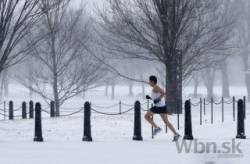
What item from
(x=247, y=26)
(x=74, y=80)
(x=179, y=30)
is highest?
(x=247, y=26)

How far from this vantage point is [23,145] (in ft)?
44.0

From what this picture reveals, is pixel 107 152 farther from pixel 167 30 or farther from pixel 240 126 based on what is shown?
pixel 167 30

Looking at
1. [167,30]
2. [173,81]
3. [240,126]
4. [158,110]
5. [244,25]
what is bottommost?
[240,126]

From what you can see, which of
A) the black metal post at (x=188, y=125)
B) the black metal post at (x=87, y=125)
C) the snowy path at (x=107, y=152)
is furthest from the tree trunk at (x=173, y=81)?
the black metal post at (x=87, y=125)

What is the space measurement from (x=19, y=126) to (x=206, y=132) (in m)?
7.69

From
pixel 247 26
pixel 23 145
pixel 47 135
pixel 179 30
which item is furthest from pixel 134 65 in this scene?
pixel 23 145

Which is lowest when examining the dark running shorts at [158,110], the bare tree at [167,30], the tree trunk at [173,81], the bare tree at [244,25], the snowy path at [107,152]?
the snowy path at [107,152]

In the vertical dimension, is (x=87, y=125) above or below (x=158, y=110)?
below

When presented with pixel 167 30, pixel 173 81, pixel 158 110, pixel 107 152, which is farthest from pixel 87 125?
pixel 173 81

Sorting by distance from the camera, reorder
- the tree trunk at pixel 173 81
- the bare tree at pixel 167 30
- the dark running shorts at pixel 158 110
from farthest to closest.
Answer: the tree trunk at pixel 173 81
the bare tree at pixel 167 30
the dark running shorts at pixel 158 110

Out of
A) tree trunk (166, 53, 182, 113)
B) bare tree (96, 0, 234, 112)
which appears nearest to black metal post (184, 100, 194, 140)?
bare tree (96, 0, 234, 112)

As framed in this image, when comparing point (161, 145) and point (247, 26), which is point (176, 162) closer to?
point (161, 145)

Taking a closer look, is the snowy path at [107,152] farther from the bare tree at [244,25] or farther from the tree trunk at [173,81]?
the bare tree at [244,25]

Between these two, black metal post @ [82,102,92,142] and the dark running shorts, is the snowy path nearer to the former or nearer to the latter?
black metal post @ [82,102,92,142]
